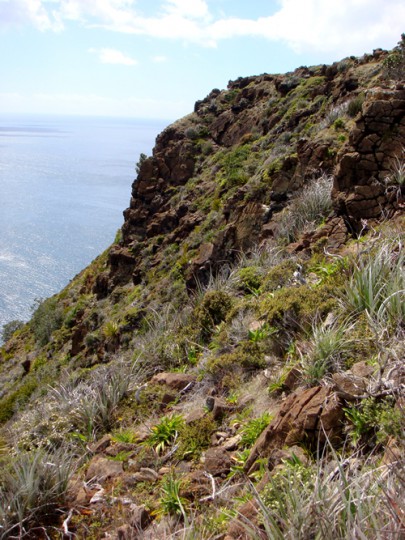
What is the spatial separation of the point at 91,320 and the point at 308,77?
16.5m

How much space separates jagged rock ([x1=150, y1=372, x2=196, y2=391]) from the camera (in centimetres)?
524

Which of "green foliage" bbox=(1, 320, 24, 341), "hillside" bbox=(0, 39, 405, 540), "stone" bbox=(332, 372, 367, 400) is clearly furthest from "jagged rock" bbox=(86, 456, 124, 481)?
"green foliage" bbox=(1, 320, 24, 341)

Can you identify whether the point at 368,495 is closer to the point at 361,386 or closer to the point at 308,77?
the point at 361,386

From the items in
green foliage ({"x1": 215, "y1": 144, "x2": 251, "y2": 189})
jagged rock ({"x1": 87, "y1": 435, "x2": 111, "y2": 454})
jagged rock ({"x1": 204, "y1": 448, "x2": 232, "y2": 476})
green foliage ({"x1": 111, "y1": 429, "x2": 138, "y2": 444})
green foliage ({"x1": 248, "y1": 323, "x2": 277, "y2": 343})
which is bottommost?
jagged rock ({"x1": 87, "y1": 435, "x2": 111, "y2": 454})

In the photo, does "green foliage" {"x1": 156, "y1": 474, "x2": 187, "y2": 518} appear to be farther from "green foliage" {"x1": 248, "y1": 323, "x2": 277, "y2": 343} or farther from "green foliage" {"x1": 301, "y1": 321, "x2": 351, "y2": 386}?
"green foliage" {"x1": 248, "y1": 323, "x2": 277, "y2": 343}

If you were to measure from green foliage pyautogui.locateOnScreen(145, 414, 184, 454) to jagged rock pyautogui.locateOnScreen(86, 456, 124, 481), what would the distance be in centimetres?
34

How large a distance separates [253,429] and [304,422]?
689 millimetres

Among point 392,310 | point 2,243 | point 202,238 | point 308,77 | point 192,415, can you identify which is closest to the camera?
point 392,310

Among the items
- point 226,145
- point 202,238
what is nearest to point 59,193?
point 226,145

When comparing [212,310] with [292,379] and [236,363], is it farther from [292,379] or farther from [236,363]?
[292,379]

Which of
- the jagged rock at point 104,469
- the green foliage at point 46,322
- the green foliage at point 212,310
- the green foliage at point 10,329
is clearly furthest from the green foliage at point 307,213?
the green foliage at point 10,329

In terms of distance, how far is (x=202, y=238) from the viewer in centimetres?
1758

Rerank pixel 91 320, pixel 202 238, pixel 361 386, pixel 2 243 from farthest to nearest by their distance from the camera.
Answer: pixel 2 243 → pixel 91 320 → pixel 202 238 → pixel 361 386

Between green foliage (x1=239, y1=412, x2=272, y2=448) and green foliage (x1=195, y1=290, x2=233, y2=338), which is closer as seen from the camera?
green foliage (x1=239, y1=412, x2=272, y2=448)
